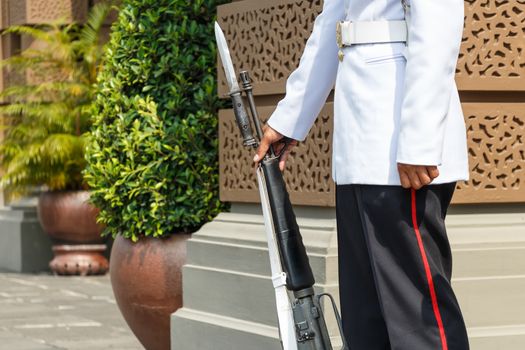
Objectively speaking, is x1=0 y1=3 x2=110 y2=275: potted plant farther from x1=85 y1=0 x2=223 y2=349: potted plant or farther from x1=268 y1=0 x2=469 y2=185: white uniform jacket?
x1=268 y1=0 x2=469 y2=185: white uniform jacket

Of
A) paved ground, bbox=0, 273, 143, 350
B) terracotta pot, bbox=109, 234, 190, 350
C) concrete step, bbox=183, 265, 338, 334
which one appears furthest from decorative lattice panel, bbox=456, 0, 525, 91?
paved ground, bbox=0, 273, 143, 350

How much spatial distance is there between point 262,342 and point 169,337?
40.6 inches

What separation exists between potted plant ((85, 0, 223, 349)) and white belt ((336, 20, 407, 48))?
2.56m

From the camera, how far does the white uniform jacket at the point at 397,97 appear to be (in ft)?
10.3

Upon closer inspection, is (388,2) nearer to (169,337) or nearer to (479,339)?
(479,339)

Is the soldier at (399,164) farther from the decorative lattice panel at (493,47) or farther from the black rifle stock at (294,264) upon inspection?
the decorative lattice panel at (493,47)

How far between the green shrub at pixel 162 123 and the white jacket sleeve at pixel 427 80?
2.78 meters

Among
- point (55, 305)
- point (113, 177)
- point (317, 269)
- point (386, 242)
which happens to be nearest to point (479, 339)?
point (317, 269)

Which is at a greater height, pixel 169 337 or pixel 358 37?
pixel 358 37

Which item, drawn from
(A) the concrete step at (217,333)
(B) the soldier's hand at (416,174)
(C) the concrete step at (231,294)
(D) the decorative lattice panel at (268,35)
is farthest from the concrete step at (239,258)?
(B) the soldier's hand at (416,174)

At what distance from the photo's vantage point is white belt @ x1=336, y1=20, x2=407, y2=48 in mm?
3287

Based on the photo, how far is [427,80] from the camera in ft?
10.3

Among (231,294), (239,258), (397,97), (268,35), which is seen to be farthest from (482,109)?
(397,97)

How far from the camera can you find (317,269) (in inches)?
185
